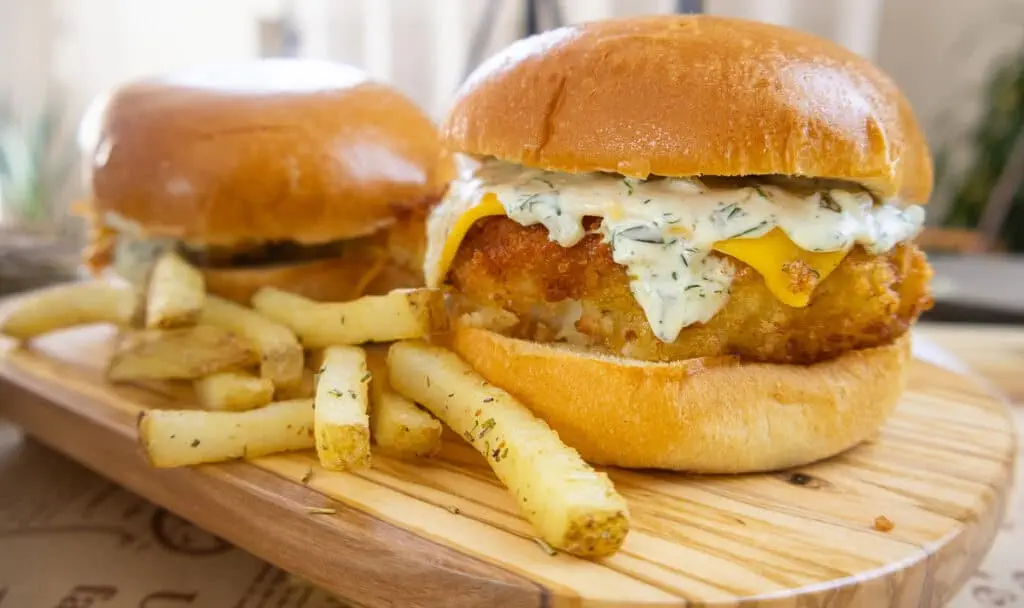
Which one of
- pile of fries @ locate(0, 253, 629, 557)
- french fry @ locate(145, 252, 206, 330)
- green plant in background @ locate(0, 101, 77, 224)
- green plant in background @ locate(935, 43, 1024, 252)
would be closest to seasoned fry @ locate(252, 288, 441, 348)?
pile of fries @ locate(0, 253, 629, 557)

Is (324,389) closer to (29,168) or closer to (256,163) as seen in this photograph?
(256,163)

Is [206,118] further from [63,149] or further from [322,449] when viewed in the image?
[63,149]

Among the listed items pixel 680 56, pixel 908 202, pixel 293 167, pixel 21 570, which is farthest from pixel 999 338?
pixel 21 570

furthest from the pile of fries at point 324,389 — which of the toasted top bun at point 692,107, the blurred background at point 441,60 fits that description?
the blurred background at point 441,60

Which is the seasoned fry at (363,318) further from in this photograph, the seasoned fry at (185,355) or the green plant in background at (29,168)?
the green plant in background at (29,168)

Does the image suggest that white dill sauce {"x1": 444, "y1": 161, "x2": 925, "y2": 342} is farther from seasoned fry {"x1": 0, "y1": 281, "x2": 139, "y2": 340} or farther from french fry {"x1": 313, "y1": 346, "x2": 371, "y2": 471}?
seasoned fry {"x1": 0, "y1": 281, "x2": 139, "y2": 340}

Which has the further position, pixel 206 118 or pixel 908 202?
pixel 206 118
